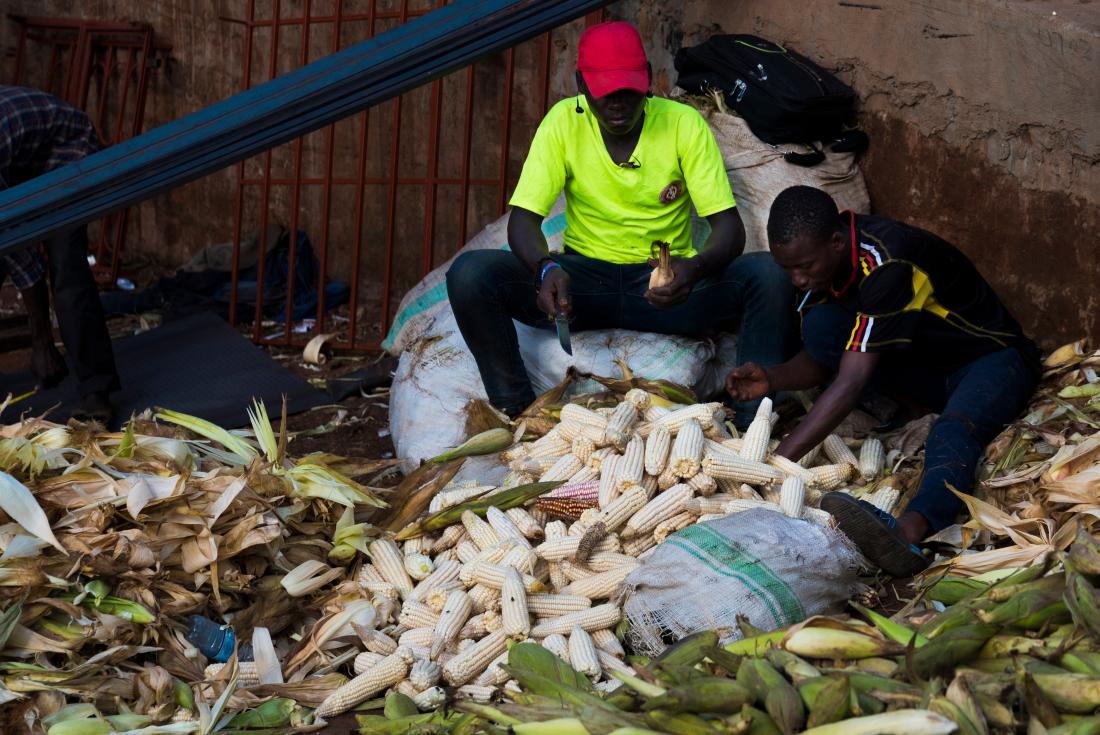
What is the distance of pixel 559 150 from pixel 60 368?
8.77ft

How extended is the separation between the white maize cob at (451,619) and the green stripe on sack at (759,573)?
0.67 metres

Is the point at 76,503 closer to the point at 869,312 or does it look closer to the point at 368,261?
the point at 869,312

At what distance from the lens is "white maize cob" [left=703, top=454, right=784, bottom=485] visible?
12.1ft

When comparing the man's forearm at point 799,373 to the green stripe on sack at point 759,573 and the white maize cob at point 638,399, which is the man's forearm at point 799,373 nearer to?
the white maize cob at point 638,399

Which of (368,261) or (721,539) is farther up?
(721,539)

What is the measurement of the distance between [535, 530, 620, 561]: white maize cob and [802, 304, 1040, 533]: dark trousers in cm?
96

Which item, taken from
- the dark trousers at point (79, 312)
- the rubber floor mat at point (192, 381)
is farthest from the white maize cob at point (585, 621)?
the dark trousers at point (79, 312)

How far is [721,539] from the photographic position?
3236mm

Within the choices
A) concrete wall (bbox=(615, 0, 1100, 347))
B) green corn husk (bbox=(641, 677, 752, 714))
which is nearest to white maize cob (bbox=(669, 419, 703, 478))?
green corn husk (bbox=(641, 677, 752, 714))

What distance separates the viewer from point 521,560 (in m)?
3.48

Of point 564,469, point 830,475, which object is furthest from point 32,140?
point 830,475

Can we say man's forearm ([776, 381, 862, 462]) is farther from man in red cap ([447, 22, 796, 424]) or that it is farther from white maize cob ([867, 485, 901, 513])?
man in red cap ([447, 22, 796, 424])

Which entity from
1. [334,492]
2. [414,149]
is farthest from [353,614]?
[414,149]

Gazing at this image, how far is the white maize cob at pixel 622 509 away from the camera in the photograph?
354 cm
